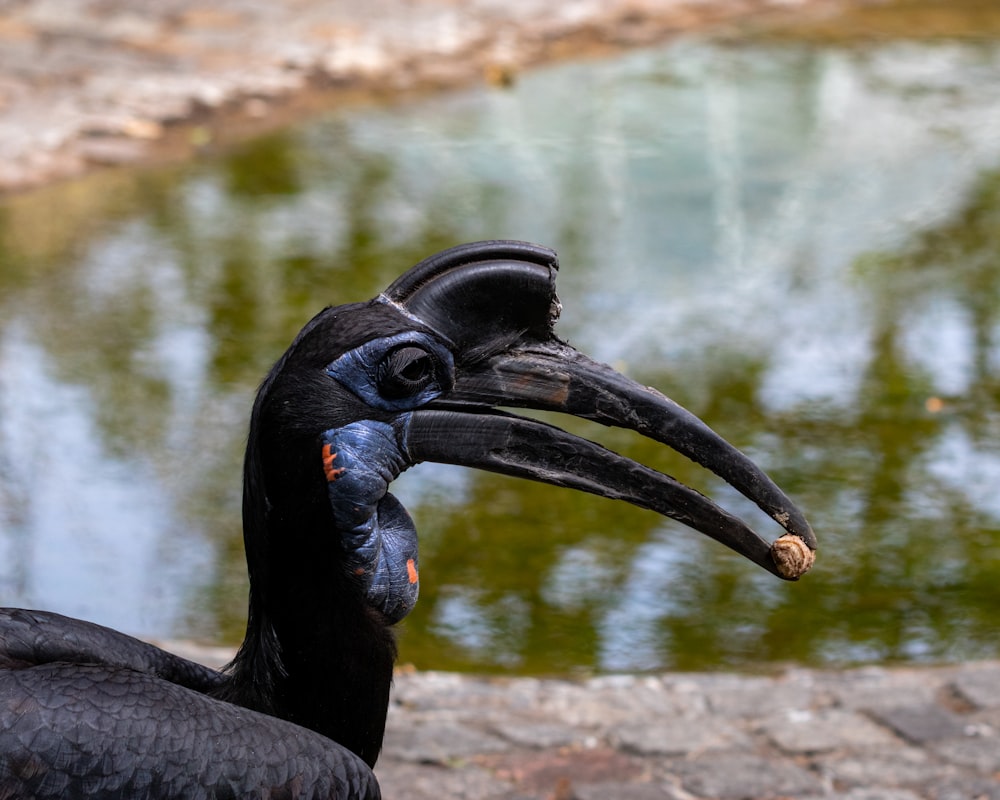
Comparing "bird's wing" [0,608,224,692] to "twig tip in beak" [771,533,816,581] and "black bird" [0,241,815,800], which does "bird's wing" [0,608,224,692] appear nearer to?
"black bird" [0,241,815,800]

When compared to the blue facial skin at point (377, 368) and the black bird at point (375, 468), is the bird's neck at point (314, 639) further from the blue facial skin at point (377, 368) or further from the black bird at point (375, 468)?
the blue facial skin at point (377, 368)

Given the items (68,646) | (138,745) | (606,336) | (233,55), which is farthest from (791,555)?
(233,55)

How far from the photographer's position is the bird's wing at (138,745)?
239cm

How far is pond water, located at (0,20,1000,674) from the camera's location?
5.06 metres

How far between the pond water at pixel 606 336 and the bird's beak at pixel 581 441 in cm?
208

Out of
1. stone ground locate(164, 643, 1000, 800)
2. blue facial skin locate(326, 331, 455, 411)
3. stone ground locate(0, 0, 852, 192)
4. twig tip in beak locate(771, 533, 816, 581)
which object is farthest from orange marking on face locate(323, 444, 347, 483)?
stone ground locate(0, 0, 852, 192)

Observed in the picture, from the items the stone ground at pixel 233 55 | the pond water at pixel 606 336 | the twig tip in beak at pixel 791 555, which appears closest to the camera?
the twig tip in beak at pixel 791 555

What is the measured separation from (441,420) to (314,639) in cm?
45

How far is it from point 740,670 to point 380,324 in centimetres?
243

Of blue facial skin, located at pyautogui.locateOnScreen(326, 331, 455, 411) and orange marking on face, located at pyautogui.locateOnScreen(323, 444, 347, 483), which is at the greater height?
blue facial skin, located at pyautogui.locateOnScreen(326, 331, 455, 411)

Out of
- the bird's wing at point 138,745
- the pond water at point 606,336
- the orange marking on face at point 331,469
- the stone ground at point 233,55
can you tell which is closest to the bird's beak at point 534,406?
the orange marking on face at point 331,469

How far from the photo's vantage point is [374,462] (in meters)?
2.69

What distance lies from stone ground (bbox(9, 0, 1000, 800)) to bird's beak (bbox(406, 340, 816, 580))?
1461mm

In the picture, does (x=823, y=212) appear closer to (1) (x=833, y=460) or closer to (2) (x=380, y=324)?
(1) (x=833, y=460)
